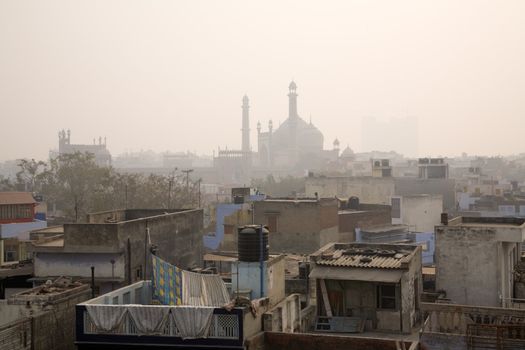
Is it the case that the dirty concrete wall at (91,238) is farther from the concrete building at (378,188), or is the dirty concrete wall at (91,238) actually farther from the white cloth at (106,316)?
the concrete building at (378,188)

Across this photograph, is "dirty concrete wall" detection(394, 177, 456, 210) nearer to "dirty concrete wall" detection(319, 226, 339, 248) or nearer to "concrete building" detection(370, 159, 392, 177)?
"concrete building" detection(370, 159, 392, 177)

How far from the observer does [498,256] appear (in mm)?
20406

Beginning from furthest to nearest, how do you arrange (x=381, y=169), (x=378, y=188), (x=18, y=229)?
(x=381, y=169) → (x=378, y=188) → (x=18, y=229)

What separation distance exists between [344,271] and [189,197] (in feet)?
134

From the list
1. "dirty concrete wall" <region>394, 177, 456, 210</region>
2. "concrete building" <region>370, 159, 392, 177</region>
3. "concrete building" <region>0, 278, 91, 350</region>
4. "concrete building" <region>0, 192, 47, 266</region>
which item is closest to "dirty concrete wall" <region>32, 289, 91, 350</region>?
"concrete building" <region>0, 278, 91, 350</region>

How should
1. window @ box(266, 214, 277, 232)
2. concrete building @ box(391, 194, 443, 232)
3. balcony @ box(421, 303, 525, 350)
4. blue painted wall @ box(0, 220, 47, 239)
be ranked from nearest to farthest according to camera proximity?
balcony @ box(421, 303, 525, 350) < window @ box(266, 214, 277, 232) < blue painted wall @ box(0, 220, 47, 239) < concrete building @ box(391, 194, 443, 232)

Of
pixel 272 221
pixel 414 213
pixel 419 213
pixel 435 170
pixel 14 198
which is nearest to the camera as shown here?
pixel 272 221

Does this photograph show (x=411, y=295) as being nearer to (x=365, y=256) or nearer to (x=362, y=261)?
(x=362, y=261)

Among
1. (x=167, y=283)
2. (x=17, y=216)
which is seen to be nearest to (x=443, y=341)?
(x=167, y=283)

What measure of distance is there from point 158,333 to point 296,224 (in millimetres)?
21977

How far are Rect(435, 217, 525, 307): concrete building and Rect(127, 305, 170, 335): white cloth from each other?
9768 millimetres

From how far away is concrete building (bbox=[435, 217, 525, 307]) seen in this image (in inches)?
804

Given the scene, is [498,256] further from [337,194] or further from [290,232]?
[337,194]

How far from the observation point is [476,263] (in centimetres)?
2070
